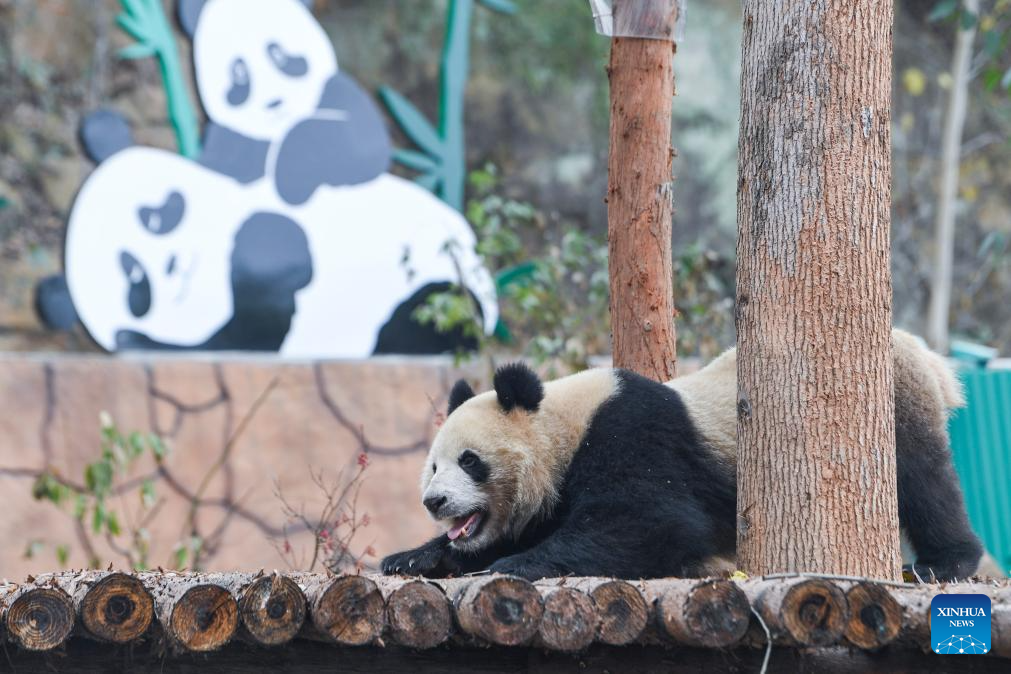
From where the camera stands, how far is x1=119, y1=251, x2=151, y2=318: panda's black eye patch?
26.5 feet

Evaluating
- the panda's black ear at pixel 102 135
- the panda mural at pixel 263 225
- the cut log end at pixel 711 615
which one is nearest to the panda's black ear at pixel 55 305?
the panda mural at pixel 263 225

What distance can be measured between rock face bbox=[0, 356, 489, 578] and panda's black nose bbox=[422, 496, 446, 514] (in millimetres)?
3334

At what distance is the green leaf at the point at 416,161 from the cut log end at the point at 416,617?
21.8ft

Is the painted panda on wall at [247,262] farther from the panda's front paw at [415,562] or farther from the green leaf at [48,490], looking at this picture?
the panda's front paw at [415,562]

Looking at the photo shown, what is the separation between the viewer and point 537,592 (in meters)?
2.76

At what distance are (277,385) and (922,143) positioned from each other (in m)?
7.22

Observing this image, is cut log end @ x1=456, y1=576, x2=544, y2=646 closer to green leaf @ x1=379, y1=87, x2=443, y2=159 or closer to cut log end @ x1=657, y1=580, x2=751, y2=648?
cut log end @ x1=657, y1=580, x2=751, y2=648

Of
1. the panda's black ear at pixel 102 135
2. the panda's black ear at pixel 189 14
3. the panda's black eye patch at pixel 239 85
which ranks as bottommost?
the panda's black ear at pixel 102 135

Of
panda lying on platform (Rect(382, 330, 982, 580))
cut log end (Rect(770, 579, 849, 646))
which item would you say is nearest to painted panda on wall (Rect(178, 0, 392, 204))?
panda lying on platform (Rect(382, 330, 982, 580))

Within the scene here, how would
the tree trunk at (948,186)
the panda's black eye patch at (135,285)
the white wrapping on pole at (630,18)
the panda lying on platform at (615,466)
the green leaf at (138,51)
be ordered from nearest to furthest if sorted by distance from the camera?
the panda lying on platform at (615,466), the white wrapping on pole at (630,18), the panda's black eye patch at (135,285), the green leaf at (138,51), the tree trunk at (948,186)

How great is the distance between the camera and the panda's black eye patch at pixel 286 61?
348 inches

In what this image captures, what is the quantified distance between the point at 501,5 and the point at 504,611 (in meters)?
7.79

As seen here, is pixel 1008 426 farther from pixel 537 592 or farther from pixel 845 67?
pixel 537 592

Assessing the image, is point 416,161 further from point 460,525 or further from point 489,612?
point 489,612
